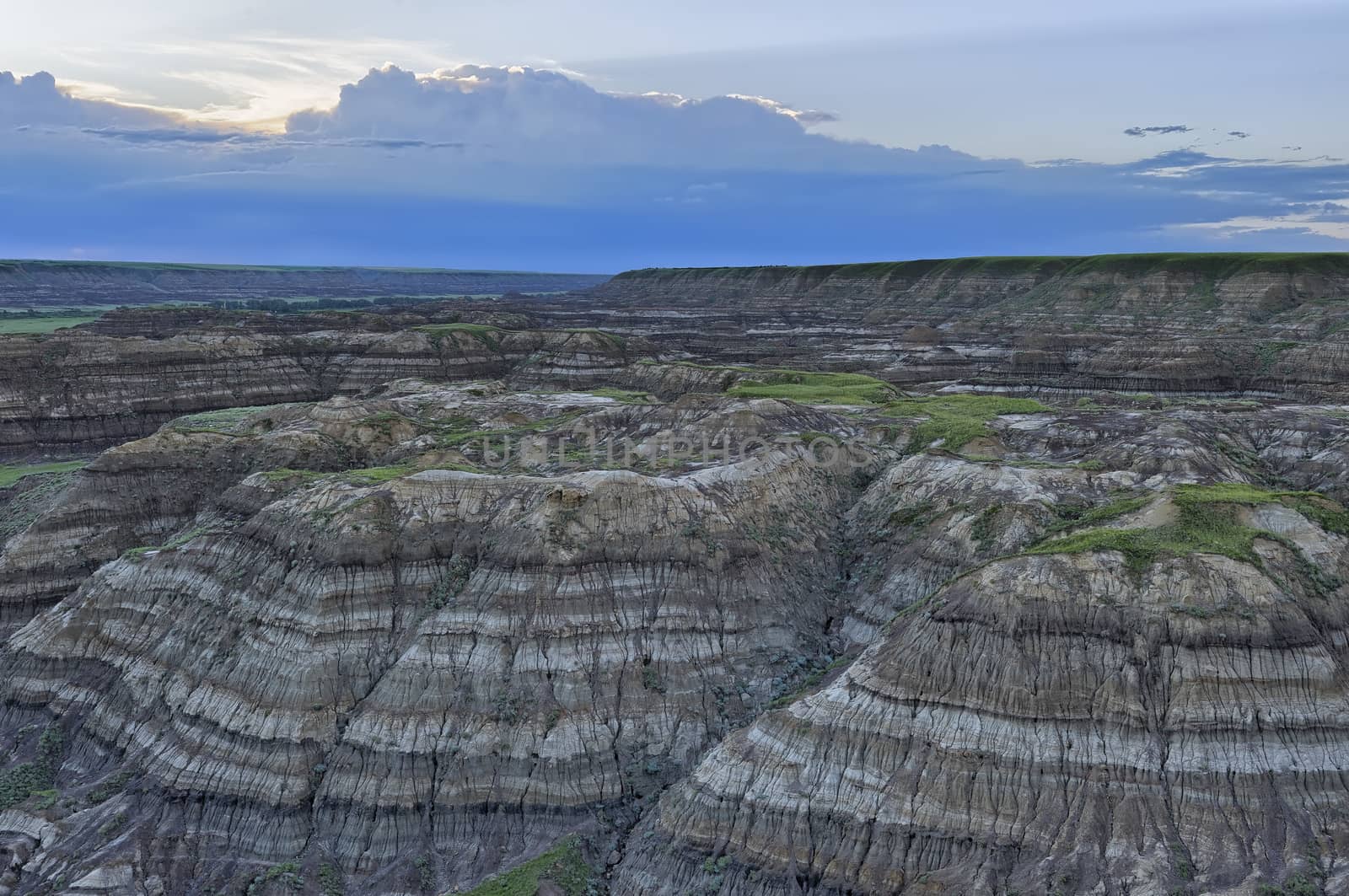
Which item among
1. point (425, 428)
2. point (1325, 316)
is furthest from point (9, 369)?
point (1325, 316)

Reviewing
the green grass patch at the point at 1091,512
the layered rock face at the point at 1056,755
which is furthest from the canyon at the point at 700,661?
the green grass patch at the point at 1091,512

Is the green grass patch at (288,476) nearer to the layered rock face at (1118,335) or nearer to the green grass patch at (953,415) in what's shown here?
the green grass patch at (953,415)

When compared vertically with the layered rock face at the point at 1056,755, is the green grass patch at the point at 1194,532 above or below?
above

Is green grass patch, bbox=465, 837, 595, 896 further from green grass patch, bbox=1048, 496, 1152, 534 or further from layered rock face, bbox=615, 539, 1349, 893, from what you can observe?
green grass patch, bbox=1048, 496, 1152, 534

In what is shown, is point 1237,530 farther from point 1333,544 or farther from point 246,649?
point 246,649

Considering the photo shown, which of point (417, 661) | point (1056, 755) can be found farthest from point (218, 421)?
point (1056, 755)

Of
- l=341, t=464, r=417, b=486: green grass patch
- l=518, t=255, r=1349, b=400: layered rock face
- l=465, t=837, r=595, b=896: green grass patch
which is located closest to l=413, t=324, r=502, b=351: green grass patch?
l=518, t=255, r=1349, b=400: layered rock face
